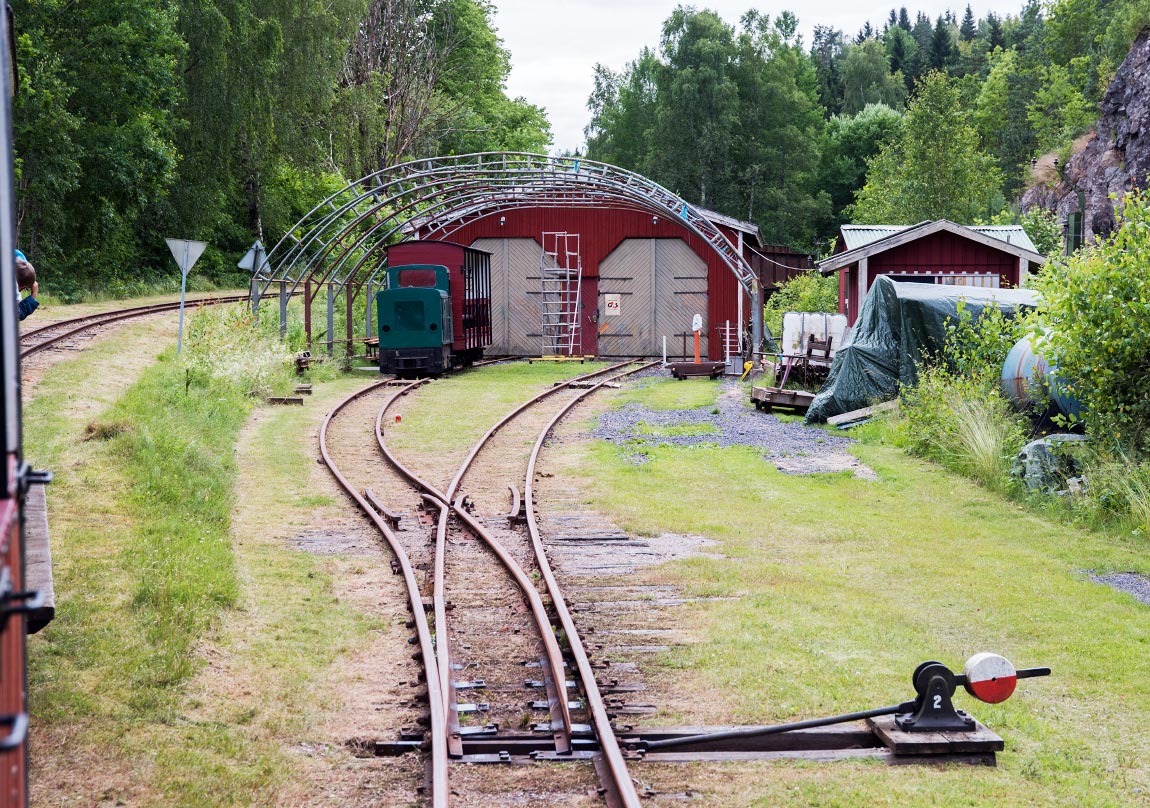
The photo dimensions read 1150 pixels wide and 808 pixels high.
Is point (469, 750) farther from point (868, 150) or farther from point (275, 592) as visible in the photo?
point (868, 150)

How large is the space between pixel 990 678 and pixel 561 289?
32.4 m

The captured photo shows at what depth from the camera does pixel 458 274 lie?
30.8 m

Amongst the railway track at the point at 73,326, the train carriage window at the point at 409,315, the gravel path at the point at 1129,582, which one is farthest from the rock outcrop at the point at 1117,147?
the gravel path at the point at 1129,582

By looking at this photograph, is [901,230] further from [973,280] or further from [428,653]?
[428,653]

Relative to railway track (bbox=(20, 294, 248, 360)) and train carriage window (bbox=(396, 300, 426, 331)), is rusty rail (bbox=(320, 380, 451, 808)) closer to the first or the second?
railway track (bbox=(20, 294, 248, 360))

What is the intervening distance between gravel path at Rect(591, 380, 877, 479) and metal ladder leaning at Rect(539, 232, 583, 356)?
1514 centimetres

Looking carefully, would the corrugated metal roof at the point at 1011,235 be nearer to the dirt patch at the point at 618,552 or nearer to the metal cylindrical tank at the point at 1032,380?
the metal cylindrical tank at the point at 1032,380

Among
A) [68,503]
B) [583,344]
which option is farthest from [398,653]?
[583,344]

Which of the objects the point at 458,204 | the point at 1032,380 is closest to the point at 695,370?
the point at 458,204

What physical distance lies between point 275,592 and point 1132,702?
5919mm

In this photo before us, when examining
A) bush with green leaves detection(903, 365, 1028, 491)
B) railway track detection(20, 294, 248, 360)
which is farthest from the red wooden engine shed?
bush with green leaves detection(903, 365, 1028, 491)

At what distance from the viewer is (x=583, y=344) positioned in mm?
38656

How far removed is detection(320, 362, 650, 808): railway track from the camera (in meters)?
5.88

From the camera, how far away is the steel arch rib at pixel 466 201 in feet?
93.5
